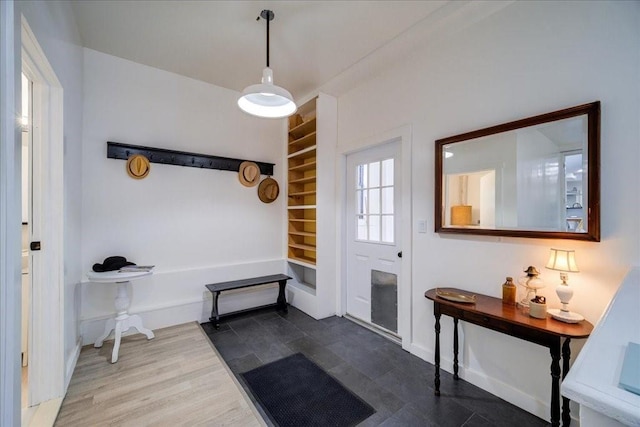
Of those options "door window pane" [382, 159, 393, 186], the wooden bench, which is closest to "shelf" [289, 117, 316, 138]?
"door window pane" [382, 159, 393, 186]

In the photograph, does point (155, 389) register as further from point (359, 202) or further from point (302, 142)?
point (302, 142)

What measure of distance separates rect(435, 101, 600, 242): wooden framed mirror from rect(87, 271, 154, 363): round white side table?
2742 millimetres

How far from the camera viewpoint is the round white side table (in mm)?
2234

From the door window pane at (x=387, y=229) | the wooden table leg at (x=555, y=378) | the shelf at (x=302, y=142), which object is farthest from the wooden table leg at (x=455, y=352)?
the shelf at (x=302, y=142)

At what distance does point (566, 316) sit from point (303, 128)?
3283mm

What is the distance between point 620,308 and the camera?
950 mm

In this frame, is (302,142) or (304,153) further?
(302,142)

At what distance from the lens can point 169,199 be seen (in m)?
3.02

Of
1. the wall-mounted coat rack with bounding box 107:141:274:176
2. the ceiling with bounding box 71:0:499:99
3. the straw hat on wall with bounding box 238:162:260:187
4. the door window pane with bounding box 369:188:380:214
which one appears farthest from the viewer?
the straw hat on wall with bounding box 238:162:260:187

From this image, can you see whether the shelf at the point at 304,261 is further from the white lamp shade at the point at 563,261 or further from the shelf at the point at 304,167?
the white lamp shade at the point at 563,261

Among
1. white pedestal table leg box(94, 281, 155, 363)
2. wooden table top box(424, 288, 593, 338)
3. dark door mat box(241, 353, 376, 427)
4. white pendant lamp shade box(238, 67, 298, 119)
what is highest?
white pendant lamp shade box(238, 67, 298, 119)

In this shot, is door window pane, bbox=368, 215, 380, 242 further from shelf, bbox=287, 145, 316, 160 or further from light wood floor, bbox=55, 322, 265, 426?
light wood floor, bbox=55, 322, 265, 426

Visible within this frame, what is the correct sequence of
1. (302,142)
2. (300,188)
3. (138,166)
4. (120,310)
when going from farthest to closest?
(300,188), (302,142), (138,166), (120,310)

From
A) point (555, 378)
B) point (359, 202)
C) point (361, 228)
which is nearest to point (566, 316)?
point (555, 378)
